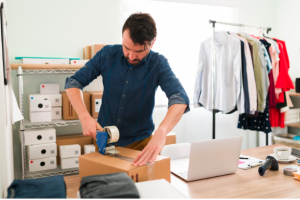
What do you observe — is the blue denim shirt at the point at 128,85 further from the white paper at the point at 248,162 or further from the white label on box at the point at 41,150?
the white label on box at the point at 41,150

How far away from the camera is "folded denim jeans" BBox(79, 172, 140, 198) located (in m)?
0.70

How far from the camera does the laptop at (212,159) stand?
1292 mm

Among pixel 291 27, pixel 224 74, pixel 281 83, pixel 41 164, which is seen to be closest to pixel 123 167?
pixel 41 164

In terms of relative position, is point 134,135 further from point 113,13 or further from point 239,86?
point 113,13

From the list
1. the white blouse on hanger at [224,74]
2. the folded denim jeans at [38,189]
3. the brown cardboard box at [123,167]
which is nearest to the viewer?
the folded denim jeans at [38,189]

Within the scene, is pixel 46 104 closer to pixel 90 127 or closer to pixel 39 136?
pixel 39 136

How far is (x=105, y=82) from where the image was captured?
155cm

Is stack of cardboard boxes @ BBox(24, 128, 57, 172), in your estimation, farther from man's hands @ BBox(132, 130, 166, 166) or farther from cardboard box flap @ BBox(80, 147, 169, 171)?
man's hands @ BBox(132, 130, 166, 166)

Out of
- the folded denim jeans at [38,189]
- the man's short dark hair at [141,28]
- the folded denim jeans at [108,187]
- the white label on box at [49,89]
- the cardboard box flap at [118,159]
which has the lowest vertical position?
the cardboard box flap at [118,159]

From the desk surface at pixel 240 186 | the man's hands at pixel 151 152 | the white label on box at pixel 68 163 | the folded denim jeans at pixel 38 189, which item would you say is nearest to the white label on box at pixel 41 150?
the white label on box at pixel 68 163

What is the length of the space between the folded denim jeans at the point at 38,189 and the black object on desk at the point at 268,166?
1034 millimetres

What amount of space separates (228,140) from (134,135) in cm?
51

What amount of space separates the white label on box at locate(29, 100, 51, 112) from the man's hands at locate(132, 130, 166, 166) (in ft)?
5.54

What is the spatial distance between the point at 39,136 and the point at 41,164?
271 mm
